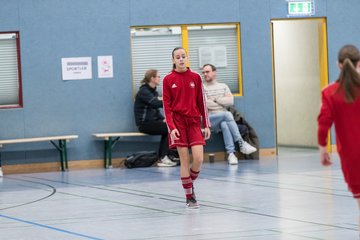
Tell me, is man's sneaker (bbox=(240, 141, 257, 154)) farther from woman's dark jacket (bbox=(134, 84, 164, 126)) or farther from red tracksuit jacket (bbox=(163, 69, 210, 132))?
red tracksuit jacket (bbox=(163, 69, 210, 132))

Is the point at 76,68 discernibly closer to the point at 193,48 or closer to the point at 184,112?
the point at 193,48

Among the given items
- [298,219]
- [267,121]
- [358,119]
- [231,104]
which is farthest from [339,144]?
[267,121]

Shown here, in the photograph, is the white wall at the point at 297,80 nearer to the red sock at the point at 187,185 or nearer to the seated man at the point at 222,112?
the seated man at the point at 222,112

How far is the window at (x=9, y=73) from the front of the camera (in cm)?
Answer: 1602

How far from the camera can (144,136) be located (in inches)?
646

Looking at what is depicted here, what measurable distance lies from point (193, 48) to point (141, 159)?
2681 mm

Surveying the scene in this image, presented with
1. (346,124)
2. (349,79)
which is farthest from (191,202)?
(349,79)

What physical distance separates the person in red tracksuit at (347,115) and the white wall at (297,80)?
39.2 feet

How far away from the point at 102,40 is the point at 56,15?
102 cm

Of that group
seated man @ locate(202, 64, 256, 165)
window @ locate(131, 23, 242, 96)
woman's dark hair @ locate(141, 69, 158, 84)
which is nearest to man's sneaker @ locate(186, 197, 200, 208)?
seated man @ locate(202, 64, 256, 165)

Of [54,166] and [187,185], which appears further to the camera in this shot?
[54,166]

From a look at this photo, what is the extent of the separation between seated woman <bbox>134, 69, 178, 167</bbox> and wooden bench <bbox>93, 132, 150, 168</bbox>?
26cm

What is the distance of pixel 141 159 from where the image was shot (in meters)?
15.8

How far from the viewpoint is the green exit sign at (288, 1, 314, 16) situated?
17.0 meters
